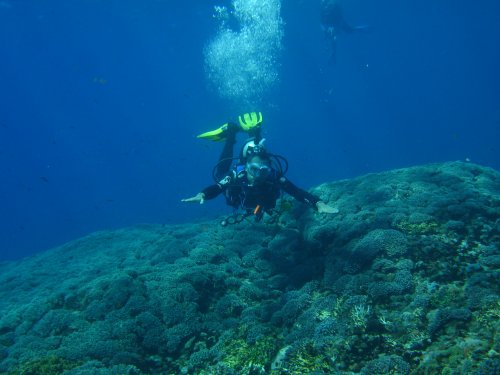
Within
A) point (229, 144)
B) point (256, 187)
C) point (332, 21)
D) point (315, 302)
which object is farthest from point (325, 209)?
point (332, 21)

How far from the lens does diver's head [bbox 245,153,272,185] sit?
721 cm

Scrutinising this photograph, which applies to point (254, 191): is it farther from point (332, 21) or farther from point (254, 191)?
point (332, 21)

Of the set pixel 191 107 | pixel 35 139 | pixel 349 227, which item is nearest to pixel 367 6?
pixel 349 227

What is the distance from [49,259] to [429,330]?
1407cm

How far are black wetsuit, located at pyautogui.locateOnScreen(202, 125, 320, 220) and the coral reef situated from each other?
0.52m

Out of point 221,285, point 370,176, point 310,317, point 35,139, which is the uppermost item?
point 35,139

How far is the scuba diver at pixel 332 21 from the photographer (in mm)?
29258

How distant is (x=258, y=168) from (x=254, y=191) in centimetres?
58

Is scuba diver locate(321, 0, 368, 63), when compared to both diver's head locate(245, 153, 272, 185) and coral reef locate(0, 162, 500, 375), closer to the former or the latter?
coral reef locate(0, 162, 500, 375)

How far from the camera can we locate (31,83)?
5759cm

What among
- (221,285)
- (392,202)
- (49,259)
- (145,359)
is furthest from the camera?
(49,259)

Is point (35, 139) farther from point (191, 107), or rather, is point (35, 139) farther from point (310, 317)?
point (310, 317)

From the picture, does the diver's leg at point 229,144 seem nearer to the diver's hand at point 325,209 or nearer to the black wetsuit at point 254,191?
the black wetsuit at point 254,191

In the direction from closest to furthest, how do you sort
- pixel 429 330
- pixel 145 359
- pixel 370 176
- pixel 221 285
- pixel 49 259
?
pixel 429 330, pixel 145 359, pixel 221 285, pixel 370 176, pixel 49 259
